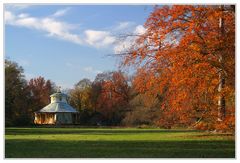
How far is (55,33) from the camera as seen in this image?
22734 millimetres

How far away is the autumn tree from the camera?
1905 centimetres

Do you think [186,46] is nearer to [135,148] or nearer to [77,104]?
[135,148]

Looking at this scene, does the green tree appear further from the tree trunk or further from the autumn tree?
the tree trunk

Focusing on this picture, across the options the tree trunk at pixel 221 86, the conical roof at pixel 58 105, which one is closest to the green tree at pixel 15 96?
the conical roof at pixel 58 105

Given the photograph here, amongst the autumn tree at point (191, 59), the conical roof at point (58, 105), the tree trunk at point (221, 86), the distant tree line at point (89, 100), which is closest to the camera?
the autumn tree at point (191, 59)

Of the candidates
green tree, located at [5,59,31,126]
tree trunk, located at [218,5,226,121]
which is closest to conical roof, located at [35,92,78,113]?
green tree, located at [5,59,31,126]

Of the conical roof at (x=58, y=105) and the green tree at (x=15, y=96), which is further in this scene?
the conical roof at (x=58, y=105)

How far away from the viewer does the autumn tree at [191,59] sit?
1905 centimetres

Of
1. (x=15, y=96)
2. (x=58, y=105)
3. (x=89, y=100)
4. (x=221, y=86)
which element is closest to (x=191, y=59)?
(x=221, y=86)

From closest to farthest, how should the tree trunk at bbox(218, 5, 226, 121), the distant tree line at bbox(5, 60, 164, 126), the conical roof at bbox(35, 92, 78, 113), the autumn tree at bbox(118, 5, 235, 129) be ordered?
1. the autumn tree at bbox(118, 5, 235, 129)
2. the tree trunk at bbox(218, 5, 226, 121)
3. the distant tree line at bbox(5, 60, 164, 126)
4. the conical roof at bbox(35, 92, 78, 113)

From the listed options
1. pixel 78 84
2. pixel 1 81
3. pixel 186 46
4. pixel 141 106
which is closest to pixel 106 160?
pixel 1 81

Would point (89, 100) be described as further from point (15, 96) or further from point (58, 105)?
point (15, 96)

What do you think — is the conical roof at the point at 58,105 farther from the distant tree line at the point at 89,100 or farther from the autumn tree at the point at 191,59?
the autumn tree at the point at 191,59

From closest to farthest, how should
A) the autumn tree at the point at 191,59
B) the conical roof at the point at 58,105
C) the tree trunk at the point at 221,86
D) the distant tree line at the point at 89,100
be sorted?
1. the autumn tree at the point at 191,59
2. the tree trunk at the point at 221,86
3. the distant tree line at the point at 89,100
4. the conical roof at the point at 58,105
